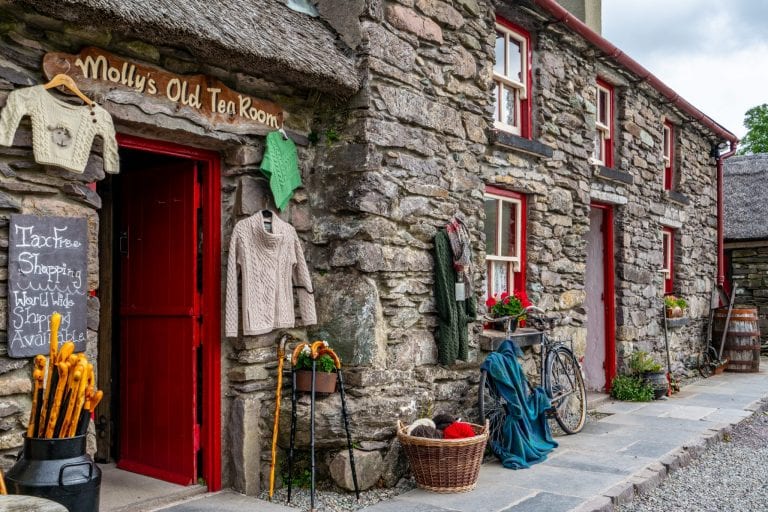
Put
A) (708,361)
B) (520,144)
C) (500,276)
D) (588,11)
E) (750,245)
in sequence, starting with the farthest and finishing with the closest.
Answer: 1. (750,245)
2. (708,361)
3. (588,11)
4. (500,276)
5. (520,144)

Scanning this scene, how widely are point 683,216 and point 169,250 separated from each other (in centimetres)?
883

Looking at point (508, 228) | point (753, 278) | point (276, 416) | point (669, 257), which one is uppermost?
point (508, 228)

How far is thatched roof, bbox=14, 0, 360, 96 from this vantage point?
13.1ft

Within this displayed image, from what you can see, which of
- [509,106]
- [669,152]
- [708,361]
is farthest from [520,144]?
[708,361]

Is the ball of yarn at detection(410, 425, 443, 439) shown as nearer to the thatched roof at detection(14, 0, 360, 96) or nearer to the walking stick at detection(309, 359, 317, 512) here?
the walking stick at detection(309, 359, 317, 512)

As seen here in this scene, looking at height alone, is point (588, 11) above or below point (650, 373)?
above

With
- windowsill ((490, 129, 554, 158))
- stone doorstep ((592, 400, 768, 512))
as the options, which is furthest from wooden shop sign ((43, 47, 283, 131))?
stone doorstep ((592, 400, 768, 512))

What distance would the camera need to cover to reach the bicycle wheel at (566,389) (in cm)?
700

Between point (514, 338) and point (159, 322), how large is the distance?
3.10 metres

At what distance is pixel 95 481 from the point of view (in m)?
3.47

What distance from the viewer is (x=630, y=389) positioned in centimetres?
930

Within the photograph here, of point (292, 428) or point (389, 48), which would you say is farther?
point (389, 48)

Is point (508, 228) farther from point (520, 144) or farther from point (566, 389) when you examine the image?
point (566, 389)

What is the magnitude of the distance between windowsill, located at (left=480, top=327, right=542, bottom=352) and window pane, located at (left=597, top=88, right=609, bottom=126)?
3652 millimetres
